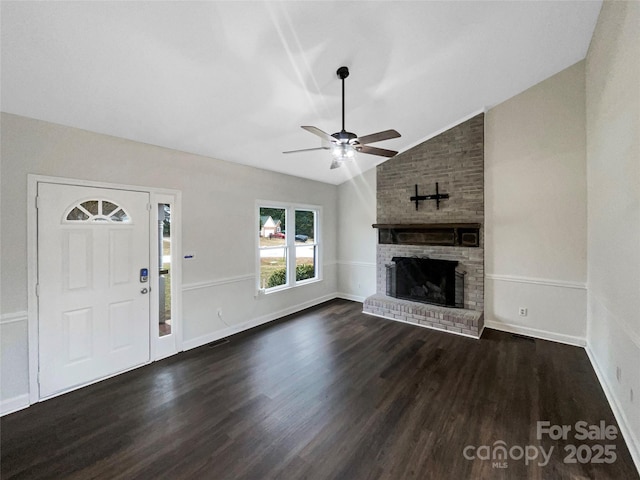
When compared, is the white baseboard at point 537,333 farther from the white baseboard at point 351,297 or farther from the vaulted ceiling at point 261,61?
the vaulted ceiling at point 261,61

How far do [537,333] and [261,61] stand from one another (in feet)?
16.5

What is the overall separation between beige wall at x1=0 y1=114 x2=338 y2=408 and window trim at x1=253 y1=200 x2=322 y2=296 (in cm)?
9

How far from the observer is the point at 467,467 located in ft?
6.00

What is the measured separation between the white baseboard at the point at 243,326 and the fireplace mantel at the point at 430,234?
2.02 metres

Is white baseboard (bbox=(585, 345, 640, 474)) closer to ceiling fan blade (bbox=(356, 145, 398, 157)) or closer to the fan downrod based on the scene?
ceiling fan blade (bbox=(356, 145, 398, 157))

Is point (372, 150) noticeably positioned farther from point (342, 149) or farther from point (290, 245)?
point (290, 245)

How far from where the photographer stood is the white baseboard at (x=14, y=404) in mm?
2328

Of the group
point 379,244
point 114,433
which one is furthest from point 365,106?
point 114,433

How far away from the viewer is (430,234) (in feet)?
16.0

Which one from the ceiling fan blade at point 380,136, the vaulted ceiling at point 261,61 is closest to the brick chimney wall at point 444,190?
the vaulted ceiling at point 261,61

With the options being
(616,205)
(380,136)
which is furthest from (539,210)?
(380,136)

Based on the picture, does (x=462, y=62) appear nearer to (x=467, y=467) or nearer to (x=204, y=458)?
(x=467, y=467)

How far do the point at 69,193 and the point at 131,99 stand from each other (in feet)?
3.73

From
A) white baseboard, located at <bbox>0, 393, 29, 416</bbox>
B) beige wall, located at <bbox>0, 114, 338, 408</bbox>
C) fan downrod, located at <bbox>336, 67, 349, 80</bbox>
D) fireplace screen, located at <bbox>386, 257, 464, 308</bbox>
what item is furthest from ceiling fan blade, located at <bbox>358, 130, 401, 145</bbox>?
white baseboard, located at <bbox>0, 393, 29, 416</bbox>
